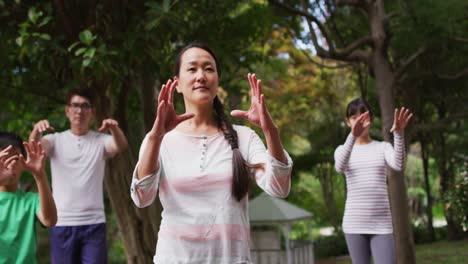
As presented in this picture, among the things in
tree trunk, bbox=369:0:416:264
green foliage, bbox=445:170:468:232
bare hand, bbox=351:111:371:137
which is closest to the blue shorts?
bare hand, bbox=351:111:371:137

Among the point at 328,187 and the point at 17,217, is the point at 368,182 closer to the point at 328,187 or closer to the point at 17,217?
the point at 17,217

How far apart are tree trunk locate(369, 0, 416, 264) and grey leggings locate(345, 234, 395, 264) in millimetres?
2306

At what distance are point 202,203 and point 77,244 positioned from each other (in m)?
1.83

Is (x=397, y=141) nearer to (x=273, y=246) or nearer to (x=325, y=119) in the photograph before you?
(x=273, y=246)

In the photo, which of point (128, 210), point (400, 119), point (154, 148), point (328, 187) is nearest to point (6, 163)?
point (154, 148)

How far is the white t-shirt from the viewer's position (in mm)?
3352

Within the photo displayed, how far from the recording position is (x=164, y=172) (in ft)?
5.92

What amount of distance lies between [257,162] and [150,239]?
3436 mm

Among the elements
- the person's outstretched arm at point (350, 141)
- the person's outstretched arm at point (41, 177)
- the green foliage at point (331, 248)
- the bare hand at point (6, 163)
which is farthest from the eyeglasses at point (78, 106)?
the green foliage at point (331, 248)

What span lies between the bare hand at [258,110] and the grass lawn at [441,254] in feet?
20.0

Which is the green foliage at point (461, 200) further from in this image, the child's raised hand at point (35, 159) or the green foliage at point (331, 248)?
the child's raised hand at point (35, 159)

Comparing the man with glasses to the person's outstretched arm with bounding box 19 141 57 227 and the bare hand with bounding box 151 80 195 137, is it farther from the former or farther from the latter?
the bare hand with bounding box 151 80 195 137

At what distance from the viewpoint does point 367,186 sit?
3.59m

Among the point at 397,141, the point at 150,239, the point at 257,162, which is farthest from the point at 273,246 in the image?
the point at 257,162
